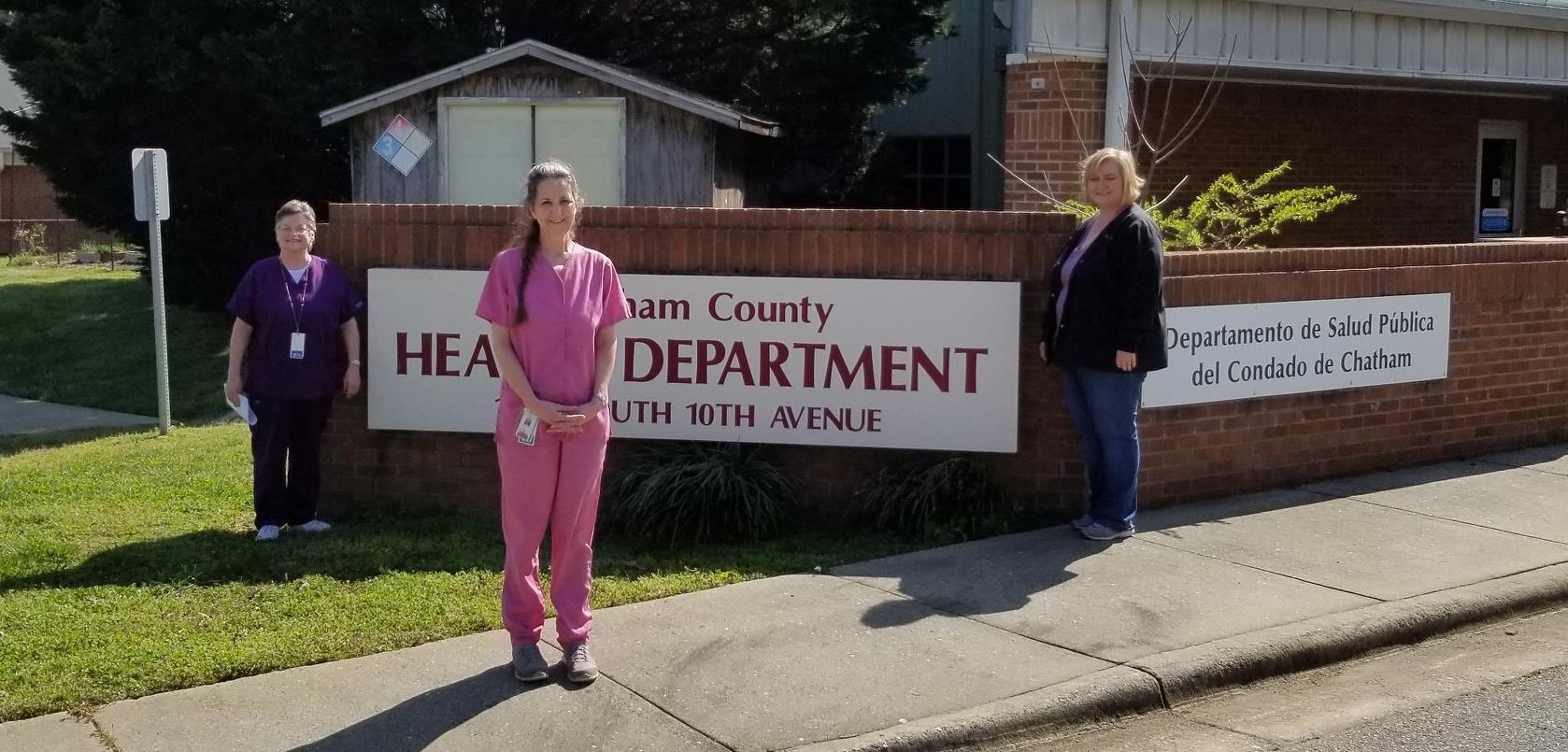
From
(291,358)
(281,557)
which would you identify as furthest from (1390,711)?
(291,358)

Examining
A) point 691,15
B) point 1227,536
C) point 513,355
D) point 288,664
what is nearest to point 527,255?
point 513,355

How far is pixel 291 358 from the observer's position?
7082 mm

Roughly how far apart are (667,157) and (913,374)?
5.85 metres

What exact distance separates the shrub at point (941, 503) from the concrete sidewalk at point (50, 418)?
25.5 ft

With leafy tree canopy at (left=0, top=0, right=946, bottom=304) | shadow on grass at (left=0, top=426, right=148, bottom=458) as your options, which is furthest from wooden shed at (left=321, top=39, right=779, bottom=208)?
shadow on grass at (left=0, top=426, right=148, bottom=458)

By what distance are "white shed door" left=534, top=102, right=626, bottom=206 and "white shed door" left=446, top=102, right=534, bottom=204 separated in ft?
0.49

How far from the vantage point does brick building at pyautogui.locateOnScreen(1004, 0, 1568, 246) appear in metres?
10.9

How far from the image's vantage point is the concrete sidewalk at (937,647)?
4.86 m

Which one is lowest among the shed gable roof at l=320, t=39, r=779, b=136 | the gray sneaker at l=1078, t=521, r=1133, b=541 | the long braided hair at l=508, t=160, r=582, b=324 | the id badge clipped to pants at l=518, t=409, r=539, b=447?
the gray sneaker at l=1078, t=521, r=1133, b=541

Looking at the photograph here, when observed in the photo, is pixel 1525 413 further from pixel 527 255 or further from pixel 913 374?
pixel 527 255

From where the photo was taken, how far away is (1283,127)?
13.7 metres

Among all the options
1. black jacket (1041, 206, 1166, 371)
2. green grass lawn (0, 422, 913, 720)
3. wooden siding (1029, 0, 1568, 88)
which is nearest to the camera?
green grass lawn (0, 422, 913, 720)

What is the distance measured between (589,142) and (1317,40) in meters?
5.94

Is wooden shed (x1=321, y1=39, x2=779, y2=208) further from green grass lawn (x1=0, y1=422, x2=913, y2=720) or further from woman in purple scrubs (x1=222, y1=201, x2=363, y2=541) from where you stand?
woman in purple scrubs (x1=222, y1=201, x2=363, y2=541)
